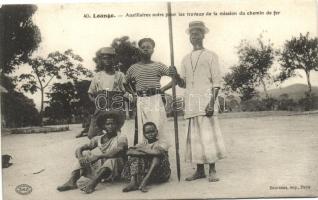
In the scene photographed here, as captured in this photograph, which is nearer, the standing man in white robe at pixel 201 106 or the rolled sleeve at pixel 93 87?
the standing man in white robe at pixel 201 106

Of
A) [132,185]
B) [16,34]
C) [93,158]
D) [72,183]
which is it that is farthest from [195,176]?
[16,34]

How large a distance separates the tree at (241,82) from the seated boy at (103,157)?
1279 millimetres

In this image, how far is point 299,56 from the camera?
6031 millimetres

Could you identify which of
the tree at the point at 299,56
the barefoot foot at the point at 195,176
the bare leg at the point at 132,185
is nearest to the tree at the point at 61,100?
the bare leg at the point at 132,185

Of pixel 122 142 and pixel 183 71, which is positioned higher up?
pixel 183 71

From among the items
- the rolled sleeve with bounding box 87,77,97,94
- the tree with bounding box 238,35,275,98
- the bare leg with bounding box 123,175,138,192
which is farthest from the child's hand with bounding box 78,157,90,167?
the tree with bounding box 238,35,275,98

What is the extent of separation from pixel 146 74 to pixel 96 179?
1.26m

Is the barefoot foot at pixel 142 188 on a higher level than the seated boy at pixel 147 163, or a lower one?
lower

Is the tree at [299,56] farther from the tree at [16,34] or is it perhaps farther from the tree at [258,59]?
the tree at [16,34]

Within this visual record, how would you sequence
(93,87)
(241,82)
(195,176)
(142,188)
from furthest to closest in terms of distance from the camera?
(241,82) → (93,87) → (195,176) → (142,188)

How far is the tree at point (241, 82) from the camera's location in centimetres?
598

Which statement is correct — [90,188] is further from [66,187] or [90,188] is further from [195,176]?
[195,176]

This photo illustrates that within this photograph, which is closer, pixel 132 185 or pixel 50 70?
pixel 132 185

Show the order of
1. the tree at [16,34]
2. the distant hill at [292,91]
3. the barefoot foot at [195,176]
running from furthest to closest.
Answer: the distant hill at [292,91] < the tree at [16,34] < the barefoot foot at [195,176]
